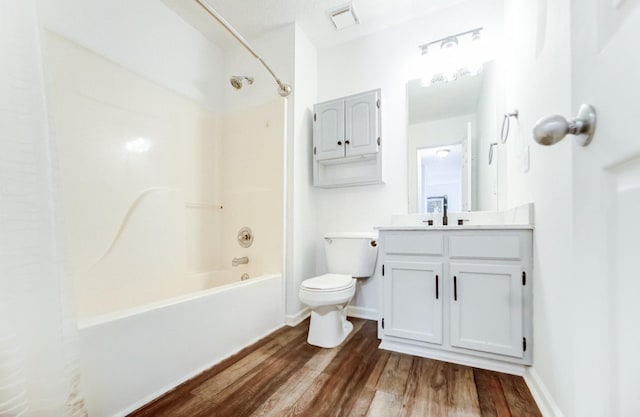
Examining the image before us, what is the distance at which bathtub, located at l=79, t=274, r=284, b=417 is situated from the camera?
1.09 m

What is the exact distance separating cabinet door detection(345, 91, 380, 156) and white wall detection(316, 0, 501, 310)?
0.51ft

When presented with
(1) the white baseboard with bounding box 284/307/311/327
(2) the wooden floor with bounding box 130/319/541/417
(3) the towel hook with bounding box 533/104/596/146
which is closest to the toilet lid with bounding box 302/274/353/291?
(2) the wooden floor with bounding box 130/319/541/417

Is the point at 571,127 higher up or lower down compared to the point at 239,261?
higher up

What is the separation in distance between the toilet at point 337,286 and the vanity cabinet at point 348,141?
0.55 metres

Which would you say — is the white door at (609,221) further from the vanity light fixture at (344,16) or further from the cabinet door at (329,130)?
the vanity light fixture at (344,16)

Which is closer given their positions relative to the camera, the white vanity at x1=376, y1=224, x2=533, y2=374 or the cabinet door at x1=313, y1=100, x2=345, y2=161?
the white vanity at x1=376, y1=224, x2=533, y2=374

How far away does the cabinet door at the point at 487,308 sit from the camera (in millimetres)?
1441

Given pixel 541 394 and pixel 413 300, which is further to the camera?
pixel 413 300

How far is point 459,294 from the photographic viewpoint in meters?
1.57

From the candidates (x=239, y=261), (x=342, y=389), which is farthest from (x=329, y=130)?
(x=342, y=389)

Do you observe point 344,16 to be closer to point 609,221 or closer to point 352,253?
point 352,253

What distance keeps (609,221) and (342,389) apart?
1.34 metres

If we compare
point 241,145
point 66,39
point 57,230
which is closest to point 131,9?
point 66,39

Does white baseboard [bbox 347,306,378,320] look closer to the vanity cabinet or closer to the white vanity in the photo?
the white vanity
